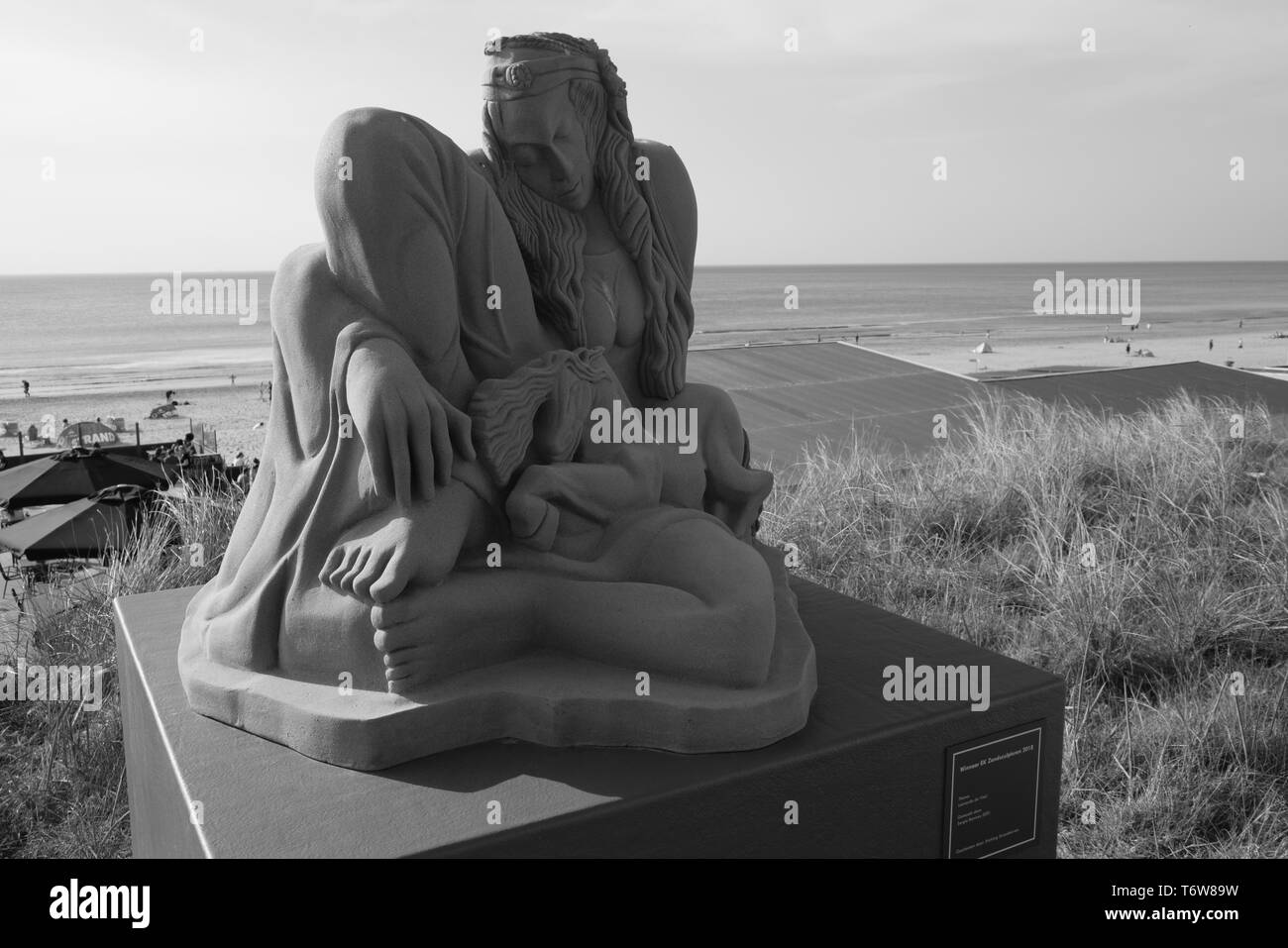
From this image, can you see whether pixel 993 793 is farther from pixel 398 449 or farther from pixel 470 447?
pixel 398 449

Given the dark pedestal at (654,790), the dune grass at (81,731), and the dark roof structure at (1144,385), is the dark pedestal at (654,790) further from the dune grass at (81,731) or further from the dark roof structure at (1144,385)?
the dark roof structure at (1144,385)

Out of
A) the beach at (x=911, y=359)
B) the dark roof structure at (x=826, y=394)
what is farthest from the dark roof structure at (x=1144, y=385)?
the beach at (x=911, y=359)

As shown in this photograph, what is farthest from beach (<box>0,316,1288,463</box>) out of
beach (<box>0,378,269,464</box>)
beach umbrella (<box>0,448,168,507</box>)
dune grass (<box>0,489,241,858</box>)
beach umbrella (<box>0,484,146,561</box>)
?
dune grass (<box>0,489,241,858</box>)

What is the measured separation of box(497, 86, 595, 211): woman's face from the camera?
2502 millimetres

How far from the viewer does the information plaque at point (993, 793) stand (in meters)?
2.36

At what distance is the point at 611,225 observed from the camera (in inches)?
110

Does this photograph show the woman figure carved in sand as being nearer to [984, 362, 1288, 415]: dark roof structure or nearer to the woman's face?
the woman's face

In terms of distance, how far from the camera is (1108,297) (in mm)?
4145

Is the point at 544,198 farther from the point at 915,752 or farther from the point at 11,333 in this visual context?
the point at 11,333

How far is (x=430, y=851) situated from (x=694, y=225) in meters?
1.92

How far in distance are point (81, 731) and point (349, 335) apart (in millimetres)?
2316

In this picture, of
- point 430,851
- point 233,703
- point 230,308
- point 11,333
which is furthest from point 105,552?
point 11,333

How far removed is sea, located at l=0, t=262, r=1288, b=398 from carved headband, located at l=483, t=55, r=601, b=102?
1014 centimetres

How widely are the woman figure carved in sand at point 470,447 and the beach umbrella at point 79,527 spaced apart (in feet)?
13.0
